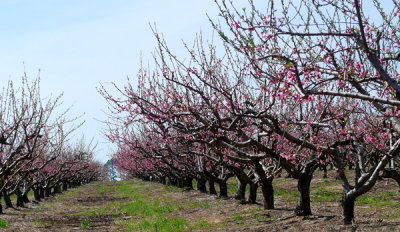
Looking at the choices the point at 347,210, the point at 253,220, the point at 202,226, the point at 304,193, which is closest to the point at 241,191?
the point at 253,220

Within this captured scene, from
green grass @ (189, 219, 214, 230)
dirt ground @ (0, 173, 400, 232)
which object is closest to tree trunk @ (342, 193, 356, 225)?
dirt ground @ (0, 173, 400, 232)

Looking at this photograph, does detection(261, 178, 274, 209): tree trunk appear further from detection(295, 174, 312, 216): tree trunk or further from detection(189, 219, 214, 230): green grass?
detection(189, 219, 214, 230): green grass

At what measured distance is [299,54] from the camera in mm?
7195

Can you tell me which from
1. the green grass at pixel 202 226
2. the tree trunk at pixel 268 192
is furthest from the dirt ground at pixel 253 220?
the tree trunk at pixel 268 192

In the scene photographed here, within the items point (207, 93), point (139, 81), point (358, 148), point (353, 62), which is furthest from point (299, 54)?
point (139, 81)

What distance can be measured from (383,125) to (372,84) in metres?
1.79

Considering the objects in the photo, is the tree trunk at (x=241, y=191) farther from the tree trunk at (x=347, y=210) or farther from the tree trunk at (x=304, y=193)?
the tree trunk at (x=347, y=210)

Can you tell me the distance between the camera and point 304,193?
12.5 m

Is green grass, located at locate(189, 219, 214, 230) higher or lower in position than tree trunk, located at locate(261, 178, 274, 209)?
lower

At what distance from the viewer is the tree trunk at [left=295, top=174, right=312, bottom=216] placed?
12.3 m

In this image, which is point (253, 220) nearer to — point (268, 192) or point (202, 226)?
A: point (202, 226)

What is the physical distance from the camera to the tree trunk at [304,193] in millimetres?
12320

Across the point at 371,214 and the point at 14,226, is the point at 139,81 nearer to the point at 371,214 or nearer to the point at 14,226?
the point at 14,226

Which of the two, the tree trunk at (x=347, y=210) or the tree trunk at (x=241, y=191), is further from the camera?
the tree trunk at (x=241, y=191)
